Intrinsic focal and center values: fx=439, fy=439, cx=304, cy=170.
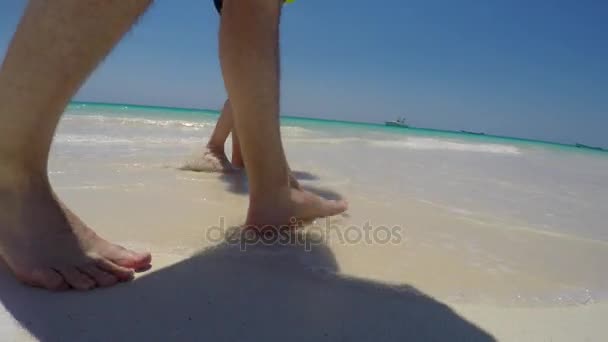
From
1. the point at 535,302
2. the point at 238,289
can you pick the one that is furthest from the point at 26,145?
the point at 535,302

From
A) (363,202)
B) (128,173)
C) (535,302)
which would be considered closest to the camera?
(535,302)

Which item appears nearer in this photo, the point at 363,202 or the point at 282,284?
the point at 282,284

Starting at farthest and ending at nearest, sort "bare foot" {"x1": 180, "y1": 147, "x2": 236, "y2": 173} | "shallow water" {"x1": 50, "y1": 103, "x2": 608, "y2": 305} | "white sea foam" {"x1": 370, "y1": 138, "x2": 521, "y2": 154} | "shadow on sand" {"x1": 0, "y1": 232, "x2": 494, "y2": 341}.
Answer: "white sea foam" {"x1": 370, "y1": 138, "x2": 521, "y2": 154}, "bare foot" {"x1": 180, "y1": 147, "x2": 236, "y2": 173}, "shallow water" {"x1": 50, "y1": 103, "x2": 608, "y2": 305}, "shadow on sand" {"x1": 0, "y1": 232, "x2": 494, "y2": 341}

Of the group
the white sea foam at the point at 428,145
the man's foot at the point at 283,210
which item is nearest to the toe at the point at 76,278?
the man's foot at the point at 283,210

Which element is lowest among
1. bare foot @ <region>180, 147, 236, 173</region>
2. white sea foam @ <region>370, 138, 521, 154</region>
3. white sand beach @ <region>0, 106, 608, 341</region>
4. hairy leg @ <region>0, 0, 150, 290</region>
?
white sea foam @ <region>370, 138, 521, 154</region>

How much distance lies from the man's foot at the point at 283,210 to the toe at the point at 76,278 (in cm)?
43

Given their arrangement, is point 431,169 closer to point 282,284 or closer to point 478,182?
point 478,182

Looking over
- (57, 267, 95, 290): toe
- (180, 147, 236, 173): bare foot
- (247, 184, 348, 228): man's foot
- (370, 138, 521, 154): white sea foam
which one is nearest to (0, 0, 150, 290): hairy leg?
(57, 267, 95, 290): toe

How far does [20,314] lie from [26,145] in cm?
30

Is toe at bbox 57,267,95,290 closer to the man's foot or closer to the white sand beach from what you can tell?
the white sand beach

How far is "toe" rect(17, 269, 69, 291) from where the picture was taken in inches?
29.0

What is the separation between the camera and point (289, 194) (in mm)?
1138

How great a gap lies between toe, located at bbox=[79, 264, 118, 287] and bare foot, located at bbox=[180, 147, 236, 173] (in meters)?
1.23

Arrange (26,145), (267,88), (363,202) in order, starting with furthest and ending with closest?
(363,202) → (267,88) → (26,145)
